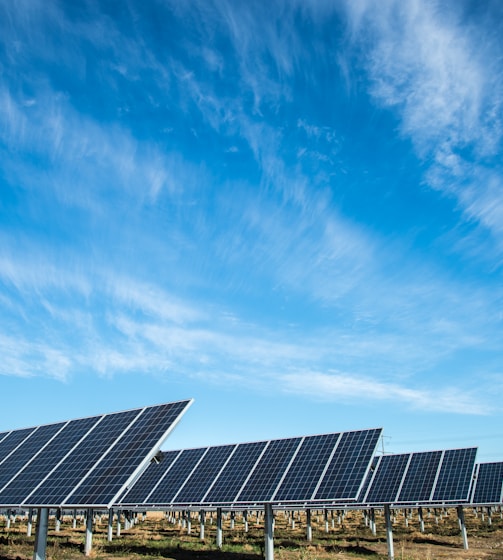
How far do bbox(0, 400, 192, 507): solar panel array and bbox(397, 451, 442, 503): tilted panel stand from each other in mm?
21412

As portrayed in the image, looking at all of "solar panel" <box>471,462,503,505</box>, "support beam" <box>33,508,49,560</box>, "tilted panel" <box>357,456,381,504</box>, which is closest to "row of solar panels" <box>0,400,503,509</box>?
A: "tilted panel" <box>357,456,381,504</box>

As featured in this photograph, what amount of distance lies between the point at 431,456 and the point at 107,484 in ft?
98.7

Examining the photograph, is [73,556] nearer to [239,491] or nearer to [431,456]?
[239,491]

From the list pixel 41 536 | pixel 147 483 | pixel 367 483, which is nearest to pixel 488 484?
pixel 367 483

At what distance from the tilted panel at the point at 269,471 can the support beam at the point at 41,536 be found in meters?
9.10

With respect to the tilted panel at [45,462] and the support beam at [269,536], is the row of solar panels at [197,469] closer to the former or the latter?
the tilted panel at [45,462]

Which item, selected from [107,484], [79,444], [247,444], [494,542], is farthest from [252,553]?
[494,542]

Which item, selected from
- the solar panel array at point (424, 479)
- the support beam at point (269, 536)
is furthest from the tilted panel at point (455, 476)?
the support beam at point (269, 536)

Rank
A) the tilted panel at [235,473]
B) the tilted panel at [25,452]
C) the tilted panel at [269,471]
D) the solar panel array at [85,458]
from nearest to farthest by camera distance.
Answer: the solar panel array at [85,458] < the tilted panel at [25,452] < the tilted panel at [269,471] < the tilted panel at [235,473]

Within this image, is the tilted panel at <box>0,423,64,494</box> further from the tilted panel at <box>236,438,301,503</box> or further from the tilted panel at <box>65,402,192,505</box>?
the tilted panel at <box>236,438,301,503</box>

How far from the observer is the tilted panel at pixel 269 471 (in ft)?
79.6

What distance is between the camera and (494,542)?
131 feet

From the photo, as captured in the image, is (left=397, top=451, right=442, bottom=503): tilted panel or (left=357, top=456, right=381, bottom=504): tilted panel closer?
(left=397, top=451, right=442, bottom=503): tilted panel

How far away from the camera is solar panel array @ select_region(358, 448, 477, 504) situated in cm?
3319
